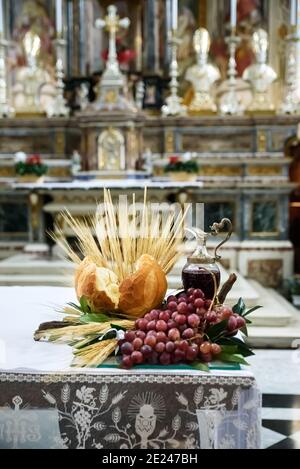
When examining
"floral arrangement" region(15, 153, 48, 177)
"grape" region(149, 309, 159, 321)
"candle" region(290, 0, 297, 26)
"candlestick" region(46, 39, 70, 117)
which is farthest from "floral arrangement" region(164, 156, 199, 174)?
"grape" region(149, 309, 159, 321)

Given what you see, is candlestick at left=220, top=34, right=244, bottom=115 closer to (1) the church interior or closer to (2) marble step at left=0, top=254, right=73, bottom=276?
(1) the church interior

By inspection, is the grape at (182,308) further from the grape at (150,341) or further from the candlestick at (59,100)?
the candlestick at (59,100)

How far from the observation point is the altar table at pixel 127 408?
1898mm

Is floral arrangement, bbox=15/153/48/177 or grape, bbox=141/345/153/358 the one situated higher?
floral arrangement, bbox=15/153/48/177

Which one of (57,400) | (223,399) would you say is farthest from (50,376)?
(223,399)

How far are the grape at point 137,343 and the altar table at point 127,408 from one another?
0.07 metres

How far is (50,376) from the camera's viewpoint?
1929mm

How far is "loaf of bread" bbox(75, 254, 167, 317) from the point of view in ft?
7.05

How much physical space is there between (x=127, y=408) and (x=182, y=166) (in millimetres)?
5795

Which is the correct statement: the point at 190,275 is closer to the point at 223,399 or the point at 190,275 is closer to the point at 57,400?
the point at 223,399

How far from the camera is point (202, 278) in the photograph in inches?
88.4

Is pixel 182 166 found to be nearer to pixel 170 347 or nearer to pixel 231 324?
pixel 231 324

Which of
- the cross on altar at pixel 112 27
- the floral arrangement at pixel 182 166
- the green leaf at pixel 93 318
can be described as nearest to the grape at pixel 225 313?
the green leaf at pixel 93 318

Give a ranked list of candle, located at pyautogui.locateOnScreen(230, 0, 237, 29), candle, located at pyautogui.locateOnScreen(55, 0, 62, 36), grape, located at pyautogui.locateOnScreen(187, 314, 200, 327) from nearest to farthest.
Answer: grape, located at pyautogui.locateOnScreen(187, 314, 200, 327) < candle, located at pyautogui.locateOnScreen(230, 0, 237, 29) < candle, located at pyautogui.locateOnScreen(55, 0, 62, 36)
